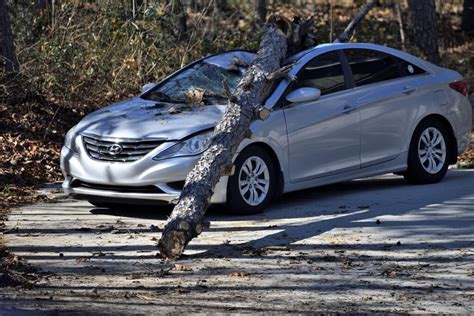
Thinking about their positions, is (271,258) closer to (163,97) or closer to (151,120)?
(151,120)

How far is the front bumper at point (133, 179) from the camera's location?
1026cm

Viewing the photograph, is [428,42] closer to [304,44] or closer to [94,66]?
[94,66]

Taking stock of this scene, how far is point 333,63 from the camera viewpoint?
38.9 feet

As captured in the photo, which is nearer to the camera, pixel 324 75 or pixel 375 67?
pixel 324 75

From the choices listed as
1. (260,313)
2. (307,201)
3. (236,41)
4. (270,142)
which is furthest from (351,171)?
(236,41)

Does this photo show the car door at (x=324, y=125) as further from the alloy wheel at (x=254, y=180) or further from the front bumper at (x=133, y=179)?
the front bumper at (x=133, y=179)

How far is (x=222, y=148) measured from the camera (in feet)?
32.3

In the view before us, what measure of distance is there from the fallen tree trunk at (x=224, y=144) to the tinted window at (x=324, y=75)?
32 centimetres

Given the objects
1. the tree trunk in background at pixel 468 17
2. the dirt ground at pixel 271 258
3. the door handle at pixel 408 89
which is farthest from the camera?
the tree trunk in background at pixel 468 17

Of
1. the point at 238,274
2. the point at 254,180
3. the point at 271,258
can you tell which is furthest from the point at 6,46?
the point at 238,274

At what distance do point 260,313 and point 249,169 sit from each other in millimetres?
3744

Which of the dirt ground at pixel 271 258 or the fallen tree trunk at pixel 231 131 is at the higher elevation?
the fallen tree trunk at pixel 231 131

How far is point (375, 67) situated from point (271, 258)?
415cm

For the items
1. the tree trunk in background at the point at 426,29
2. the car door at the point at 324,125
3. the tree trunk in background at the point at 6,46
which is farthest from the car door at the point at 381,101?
the tree trunk in background at the point at 426,29
